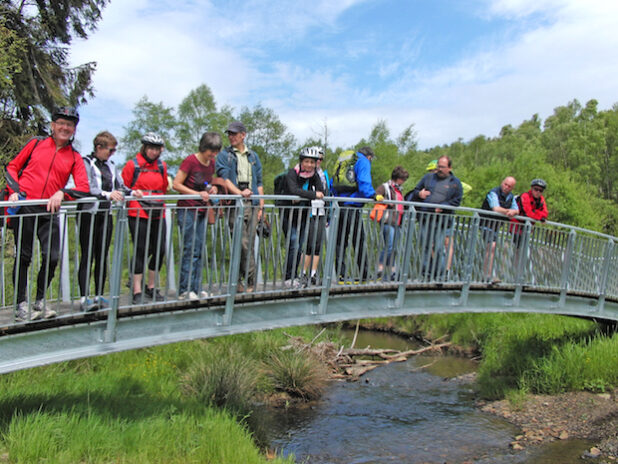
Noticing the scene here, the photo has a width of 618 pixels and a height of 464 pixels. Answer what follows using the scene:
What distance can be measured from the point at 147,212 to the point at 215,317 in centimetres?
134

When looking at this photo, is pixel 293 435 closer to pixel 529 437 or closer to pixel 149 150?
pixel 529 437

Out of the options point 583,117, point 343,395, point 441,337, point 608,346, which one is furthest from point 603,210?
point 343,395

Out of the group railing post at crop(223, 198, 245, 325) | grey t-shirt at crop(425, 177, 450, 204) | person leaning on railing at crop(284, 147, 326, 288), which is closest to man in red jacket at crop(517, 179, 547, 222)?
grey t-shirt at crop(425, 177, 450, 204)

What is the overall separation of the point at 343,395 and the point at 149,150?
7.45 metres

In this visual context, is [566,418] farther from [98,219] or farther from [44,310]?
[44,310]

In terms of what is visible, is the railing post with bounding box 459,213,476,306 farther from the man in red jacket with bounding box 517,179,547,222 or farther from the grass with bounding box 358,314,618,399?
the grass with bounding box 358,314,618,399

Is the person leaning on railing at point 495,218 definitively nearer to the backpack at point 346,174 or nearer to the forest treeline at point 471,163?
the backpack at point 346,174

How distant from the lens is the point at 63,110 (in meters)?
5.46

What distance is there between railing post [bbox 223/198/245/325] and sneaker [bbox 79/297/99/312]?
54.1 inches

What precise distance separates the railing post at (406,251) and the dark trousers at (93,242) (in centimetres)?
385

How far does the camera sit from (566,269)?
1037cm

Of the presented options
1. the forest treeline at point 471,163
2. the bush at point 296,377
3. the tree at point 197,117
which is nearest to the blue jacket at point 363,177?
the bush at point 296,377

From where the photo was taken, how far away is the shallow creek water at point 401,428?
29.7 ft

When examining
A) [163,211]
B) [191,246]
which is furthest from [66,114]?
[191,246]
